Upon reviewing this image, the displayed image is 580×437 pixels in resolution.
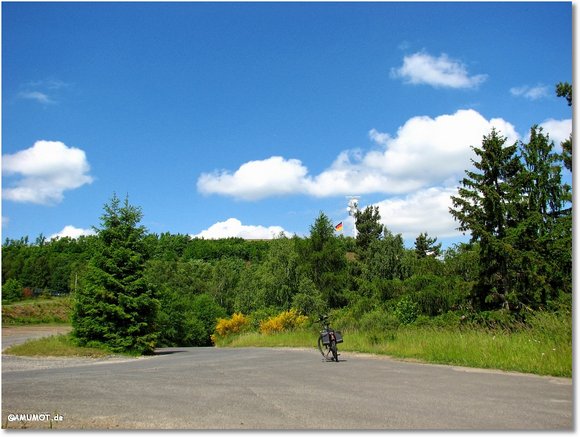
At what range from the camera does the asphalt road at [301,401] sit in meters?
6.09

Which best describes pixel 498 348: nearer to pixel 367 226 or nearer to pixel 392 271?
pixel 392 271

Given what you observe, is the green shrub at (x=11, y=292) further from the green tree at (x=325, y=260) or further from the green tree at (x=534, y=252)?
the green tree at (x=534, y=252)

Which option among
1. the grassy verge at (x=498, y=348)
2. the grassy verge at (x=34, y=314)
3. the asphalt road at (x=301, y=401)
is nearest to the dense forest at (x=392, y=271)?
the grassy verge at (x=498, y=348)

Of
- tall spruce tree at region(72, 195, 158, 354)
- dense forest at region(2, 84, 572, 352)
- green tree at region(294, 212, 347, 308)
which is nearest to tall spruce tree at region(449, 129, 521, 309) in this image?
dense forest at region(2, 84, 572, 352)

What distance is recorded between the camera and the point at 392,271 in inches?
2303

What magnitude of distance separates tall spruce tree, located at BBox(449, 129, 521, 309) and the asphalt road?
22.3 m

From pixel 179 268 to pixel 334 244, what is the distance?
183 ft

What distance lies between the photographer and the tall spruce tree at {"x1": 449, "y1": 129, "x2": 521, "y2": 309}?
32.0 meters

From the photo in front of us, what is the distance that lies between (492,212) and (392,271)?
26.7 metres

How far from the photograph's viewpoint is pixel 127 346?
24172mm

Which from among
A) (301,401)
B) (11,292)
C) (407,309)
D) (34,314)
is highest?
(301,401)

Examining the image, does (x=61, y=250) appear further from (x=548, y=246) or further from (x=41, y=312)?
(x=548, y=246)

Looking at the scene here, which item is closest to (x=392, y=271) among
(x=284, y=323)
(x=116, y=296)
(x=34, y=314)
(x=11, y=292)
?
(x=284, y=323)

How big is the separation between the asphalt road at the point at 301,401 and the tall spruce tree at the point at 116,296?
13.5 meters
